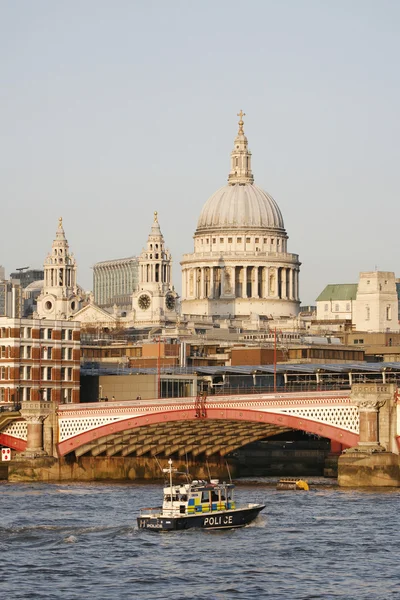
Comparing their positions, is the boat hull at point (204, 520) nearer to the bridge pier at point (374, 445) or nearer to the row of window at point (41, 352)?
the bridge pier at point (374, 445)

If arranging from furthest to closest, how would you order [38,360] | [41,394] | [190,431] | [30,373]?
[41,394], [30,373], [38,360], [190,431]

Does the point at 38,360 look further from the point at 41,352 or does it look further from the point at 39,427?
the point at 39,427

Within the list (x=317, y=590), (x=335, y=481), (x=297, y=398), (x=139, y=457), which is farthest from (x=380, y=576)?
(x=139, y=457)

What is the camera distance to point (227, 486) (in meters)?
96.7

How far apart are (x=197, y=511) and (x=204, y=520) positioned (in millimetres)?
623

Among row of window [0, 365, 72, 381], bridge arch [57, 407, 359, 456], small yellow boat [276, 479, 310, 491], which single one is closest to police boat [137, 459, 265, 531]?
bridge arch [57, 407, 359, 456]

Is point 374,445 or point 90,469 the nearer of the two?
point 374,445

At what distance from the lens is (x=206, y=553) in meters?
87.2

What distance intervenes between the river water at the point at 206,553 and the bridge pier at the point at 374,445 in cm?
415

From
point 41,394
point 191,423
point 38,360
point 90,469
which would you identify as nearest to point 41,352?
point 38,360

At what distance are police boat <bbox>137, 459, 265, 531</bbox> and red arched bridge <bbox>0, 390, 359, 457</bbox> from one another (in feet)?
81.1

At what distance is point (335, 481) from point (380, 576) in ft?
179

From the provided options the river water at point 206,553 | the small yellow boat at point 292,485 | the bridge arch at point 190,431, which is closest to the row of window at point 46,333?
the bridge arch at point 190,431

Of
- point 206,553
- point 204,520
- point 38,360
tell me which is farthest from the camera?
point 38,360
